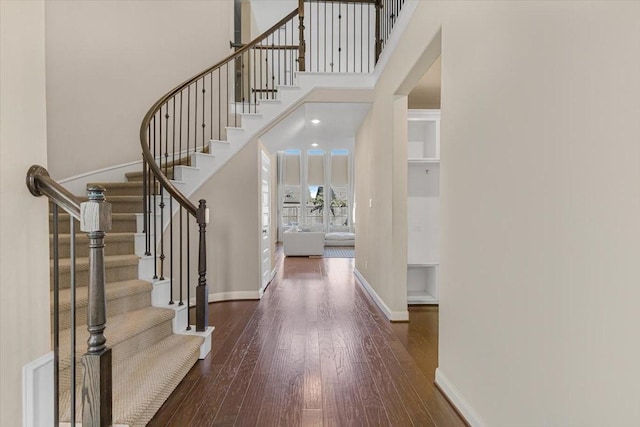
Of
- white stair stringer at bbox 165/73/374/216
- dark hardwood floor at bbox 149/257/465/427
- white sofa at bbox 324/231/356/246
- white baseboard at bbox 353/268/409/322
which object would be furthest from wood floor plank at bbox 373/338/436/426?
white sofa at bbox 324/231/356/246

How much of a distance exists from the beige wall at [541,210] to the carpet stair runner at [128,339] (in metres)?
1.76

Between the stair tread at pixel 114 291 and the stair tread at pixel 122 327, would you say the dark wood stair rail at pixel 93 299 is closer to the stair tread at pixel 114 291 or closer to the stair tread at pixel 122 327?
the stair tread at pixel 122 327

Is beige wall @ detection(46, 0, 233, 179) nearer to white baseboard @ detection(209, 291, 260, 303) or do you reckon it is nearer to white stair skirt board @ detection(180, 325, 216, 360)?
white baseboard @ detection(209, 291, 260, 303)

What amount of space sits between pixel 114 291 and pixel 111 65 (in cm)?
367

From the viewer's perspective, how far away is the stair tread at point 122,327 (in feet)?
6.02

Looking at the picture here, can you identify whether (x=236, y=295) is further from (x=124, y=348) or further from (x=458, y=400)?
(x=458, y=400)

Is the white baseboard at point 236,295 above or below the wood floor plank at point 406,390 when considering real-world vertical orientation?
above

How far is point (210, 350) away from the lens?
2703 mm

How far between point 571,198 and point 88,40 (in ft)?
18.6

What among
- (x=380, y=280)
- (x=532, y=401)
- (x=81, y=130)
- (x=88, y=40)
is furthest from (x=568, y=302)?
(x=88, y=40)

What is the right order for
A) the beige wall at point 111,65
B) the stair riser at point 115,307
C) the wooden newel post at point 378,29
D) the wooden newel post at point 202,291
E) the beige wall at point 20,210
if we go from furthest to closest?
1. the beige wall at point 111,65
2. the wooden newel post at point 378,29
3. the wooden newel post at point 202,291
4. the stair riser at point 115,307
5. the beige wall at point 20,210

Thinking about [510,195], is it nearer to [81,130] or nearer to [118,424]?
[118,424]

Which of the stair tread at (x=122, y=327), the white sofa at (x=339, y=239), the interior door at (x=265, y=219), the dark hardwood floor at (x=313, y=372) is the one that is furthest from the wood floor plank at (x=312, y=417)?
the white sofa at (x=339, y=239)

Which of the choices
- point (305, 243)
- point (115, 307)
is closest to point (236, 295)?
point (115, 307)
